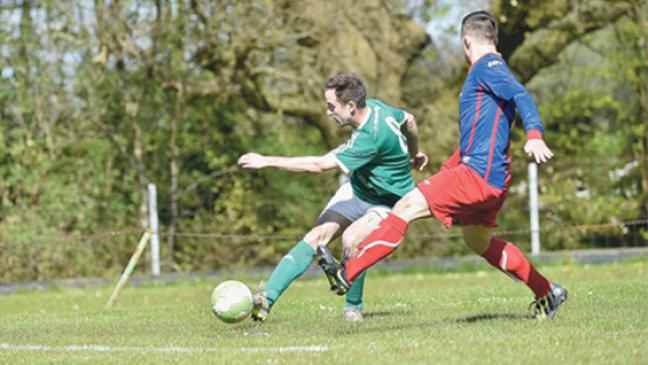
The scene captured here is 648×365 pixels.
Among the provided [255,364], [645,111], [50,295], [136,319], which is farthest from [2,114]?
[255,364]

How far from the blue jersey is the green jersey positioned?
66 cm

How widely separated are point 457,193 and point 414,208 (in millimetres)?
287

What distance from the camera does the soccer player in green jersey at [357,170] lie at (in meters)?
7.56

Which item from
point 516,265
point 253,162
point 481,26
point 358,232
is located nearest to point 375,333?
point 358,232

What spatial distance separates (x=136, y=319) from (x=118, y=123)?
11507 millimetres

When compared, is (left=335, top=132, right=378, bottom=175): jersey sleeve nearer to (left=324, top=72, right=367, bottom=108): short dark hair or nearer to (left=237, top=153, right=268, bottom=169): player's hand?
(left=324, top=72, right=367, bottom=108): short dark hair

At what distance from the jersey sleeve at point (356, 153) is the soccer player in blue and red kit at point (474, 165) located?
43 centimetres

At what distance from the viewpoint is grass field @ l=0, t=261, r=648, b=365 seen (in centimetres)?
596

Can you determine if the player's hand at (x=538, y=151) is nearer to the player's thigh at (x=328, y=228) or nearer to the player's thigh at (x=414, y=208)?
the player's thigh at (x=414, y=208)

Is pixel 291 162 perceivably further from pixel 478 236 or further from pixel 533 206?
pixel 533 206

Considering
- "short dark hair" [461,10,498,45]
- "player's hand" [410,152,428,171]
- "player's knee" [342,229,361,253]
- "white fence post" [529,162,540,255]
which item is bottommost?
"white fence post" [529,162,540,255]

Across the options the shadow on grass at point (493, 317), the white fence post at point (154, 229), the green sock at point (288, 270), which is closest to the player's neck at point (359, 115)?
the green sock at point (288, 270)

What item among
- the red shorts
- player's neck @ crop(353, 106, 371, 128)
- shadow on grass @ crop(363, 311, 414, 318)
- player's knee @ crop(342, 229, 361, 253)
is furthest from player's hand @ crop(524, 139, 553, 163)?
shadow on grass @ crop(363, 311, 414, 318)

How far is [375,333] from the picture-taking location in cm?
727
